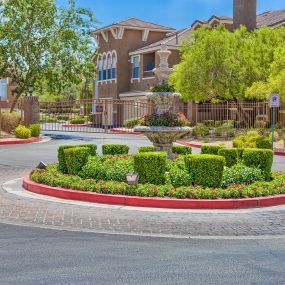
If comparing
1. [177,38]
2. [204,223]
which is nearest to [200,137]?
[177,38]

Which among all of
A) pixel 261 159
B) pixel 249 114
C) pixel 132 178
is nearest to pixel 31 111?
pixel 249 114

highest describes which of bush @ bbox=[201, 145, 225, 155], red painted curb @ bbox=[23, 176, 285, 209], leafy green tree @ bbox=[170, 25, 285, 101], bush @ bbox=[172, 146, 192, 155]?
leafy green tree @ bbox=[170, 25, 285, 101]

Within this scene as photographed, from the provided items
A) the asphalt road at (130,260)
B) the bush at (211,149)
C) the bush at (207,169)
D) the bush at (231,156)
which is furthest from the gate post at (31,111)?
the asphalt road at (130,260)

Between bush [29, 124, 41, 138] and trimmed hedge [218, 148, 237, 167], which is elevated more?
trimmed hedge [218, 148, 237, 167]

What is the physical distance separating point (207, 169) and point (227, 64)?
22.0 metres

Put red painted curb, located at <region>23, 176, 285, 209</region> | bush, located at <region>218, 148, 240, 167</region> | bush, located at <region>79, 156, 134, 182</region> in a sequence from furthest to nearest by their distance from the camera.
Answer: bush, located at <region>218, 148, 240, 167</region> < bush, located at <region>79, 156, 134, 182</region> < red painted curb, located at <region>23, 176, 285, 209</region>

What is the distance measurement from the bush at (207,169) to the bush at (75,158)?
2.82 m

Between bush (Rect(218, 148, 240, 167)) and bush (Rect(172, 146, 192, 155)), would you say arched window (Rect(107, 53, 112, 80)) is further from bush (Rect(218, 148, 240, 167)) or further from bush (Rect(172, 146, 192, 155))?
bush (Rect(218, 148, 240, 167))

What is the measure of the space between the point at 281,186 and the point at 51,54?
88.3ft

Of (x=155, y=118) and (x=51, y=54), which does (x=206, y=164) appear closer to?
(x=155, y=118)

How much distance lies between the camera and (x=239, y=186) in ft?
37.4

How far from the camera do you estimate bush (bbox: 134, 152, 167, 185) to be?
11.5 meters

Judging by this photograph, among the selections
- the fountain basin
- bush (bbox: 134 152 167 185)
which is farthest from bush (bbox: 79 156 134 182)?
the fountain basin

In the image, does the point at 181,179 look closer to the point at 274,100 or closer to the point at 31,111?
the point at 274,100
